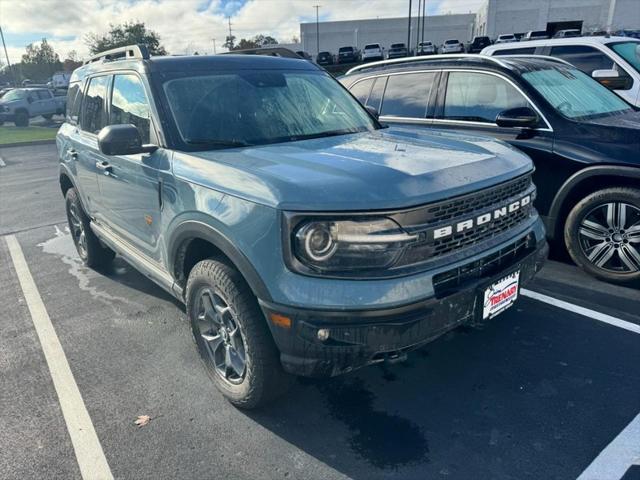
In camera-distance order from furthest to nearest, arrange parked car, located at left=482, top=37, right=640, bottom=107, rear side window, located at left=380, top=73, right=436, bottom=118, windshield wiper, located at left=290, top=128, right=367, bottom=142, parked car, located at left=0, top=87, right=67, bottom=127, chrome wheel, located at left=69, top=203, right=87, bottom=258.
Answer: parked car, located at left=0, top=87, right=67, bottom=127, parked car, located at left=482, top=37, right=640, bottom=107, rear side window, located at left=380, top=73, right=436, bottom=118, chrome wheel, located at left=69, top=203, right=87, bottom=258, windshield wiper, located at left=290, top=128, right=367, bottom=142

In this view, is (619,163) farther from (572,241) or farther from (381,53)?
(381,53)

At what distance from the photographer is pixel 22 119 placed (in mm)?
24906

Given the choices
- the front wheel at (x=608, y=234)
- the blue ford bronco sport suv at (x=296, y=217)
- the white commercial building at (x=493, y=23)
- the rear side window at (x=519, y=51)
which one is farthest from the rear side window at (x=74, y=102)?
the white commercial building at (x=493, y=23)

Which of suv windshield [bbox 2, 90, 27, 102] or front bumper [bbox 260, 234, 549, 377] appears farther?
suv windshield [bbox 2, 90, 27, 102]

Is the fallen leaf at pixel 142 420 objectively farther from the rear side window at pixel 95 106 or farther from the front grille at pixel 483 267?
the rear side window at pixel 95 106

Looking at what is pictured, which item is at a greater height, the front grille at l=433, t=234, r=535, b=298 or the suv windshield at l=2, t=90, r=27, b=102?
the suv windshield at l=2, t=90, r=27, b=102

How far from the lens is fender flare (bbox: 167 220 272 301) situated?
234 cm

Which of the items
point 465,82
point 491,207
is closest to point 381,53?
point 465,82

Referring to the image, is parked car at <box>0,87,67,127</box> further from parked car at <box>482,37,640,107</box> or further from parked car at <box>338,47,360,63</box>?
parked car at <box>338,47,360,63</box>

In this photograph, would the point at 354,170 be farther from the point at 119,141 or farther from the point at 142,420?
the point at 142,420

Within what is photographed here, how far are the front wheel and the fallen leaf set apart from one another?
3.64 m

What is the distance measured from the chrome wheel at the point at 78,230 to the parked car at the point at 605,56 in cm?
725

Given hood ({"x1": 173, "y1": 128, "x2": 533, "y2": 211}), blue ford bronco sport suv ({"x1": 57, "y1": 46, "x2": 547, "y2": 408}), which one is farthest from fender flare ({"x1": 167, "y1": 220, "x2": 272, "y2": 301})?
hood ({"x1": 173, "y1": 128, "x2": 533, "y2": 211})

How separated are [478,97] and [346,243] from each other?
344 cm
